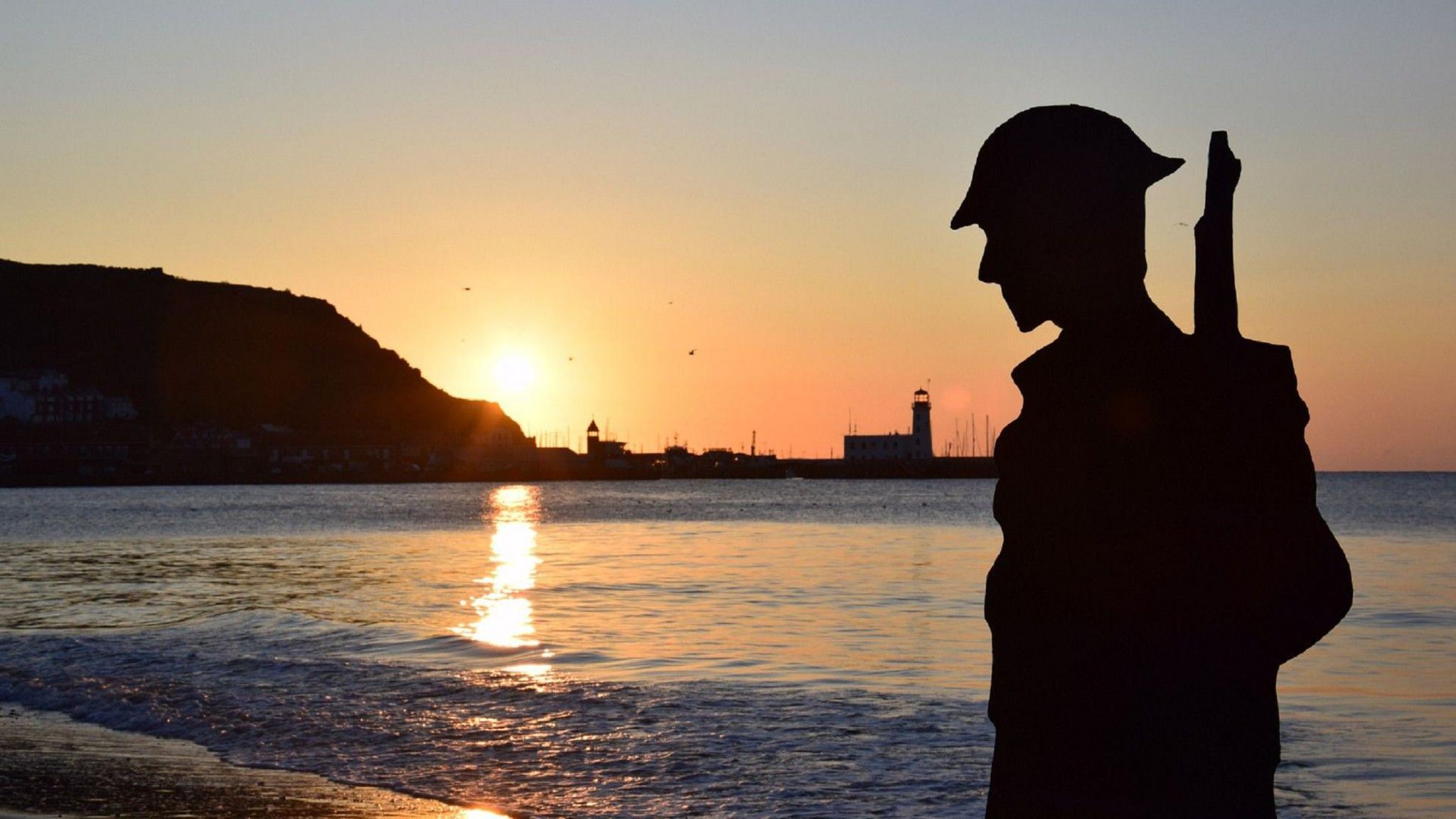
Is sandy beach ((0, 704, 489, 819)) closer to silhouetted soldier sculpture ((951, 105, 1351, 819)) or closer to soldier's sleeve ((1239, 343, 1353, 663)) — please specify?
silhouetted soldier sculpture ((951, 105, 1351, 819))

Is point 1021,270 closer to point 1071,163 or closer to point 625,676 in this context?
point 1071,163

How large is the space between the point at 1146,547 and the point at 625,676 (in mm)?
16504

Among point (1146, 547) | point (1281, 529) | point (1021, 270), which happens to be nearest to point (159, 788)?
point (1021, 270)

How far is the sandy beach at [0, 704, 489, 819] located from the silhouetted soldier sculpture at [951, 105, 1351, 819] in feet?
28.6

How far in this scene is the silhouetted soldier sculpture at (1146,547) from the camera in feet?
6.45

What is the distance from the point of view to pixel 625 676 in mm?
18078

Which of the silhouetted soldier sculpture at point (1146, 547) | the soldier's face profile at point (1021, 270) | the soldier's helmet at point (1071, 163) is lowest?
the silhouetted soldier sculpture at point (1146, 547)

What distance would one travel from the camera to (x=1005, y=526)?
2.11 m

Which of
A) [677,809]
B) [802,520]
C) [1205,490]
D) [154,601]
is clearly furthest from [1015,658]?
[802,520]

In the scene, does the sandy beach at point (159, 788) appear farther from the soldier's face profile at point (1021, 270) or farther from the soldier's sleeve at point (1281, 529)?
the soldier's sleeve at point (1281, 529)

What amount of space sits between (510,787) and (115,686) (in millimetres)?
7424

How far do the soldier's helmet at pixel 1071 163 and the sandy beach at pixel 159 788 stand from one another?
8829mm

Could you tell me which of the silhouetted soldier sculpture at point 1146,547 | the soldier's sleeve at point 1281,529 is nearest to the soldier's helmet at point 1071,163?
the silhouetted soldier sculpture at point 1146,547

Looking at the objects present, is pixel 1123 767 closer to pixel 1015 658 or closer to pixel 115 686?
pixel 1015 658
